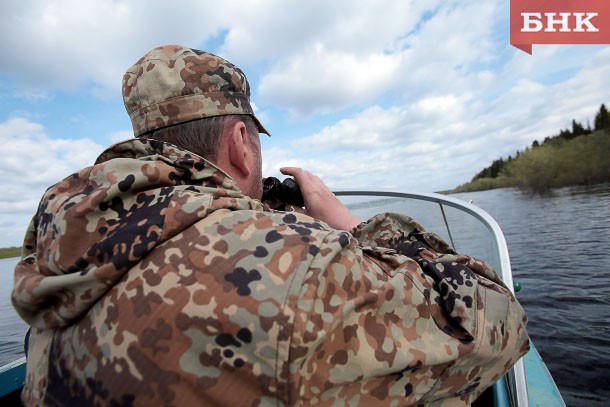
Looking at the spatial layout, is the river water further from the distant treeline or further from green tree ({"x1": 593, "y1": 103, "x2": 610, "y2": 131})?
green tree ({"x1": 593, "y1": 103, "x2": 610, "y2": 131})

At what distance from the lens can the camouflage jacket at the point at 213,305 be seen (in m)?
0.84

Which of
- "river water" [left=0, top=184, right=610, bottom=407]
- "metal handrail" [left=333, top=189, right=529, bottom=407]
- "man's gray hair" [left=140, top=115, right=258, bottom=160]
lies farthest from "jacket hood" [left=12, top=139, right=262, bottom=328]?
"metal handrail" [left=333, top=189, right=529, bottom=407]

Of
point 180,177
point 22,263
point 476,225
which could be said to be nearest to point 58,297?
point 22,263

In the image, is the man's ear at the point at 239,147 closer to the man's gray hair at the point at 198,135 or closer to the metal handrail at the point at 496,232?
the man's gray hair at the point at 198,135

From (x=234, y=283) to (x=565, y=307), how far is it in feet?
36.3

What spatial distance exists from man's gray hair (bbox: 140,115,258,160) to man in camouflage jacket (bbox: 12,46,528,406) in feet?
0.62

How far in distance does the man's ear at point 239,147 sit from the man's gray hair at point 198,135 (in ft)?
0.13

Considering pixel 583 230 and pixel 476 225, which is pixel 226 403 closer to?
pixel 476 225

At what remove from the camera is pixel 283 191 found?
1881 mm

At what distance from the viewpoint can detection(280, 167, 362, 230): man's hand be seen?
1689mm

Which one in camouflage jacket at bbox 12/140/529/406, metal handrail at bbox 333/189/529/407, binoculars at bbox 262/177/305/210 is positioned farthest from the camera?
metal handrail at bbox 333/189/529/407

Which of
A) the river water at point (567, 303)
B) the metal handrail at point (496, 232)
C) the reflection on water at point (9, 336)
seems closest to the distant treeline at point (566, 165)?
the river water at point (567, 303)

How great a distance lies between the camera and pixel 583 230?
18750mm

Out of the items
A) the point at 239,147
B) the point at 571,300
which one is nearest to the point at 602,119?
the point at 571,300
